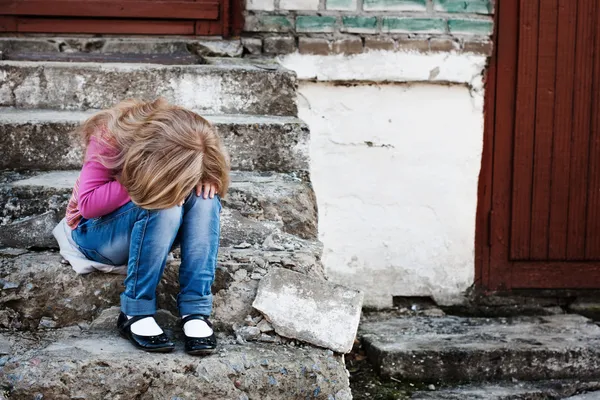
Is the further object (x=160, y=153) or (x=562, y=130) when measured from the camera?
(x=562, y=130)

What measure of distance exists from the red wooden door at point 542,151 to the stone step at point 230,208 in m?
→ 1.48

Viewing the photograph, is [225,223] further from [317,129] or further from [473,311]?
[473,311]

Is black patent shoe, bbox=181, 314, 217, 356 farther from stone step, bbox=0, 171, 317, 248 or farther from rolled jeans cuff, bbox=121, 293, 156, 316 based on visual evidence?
stone step, bbox=0, 171, 317, 248

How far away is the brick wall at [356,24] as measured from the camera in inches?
153

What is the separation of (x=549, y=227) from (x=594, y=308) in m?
0.50

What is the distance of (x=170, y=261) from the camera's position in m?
2.49

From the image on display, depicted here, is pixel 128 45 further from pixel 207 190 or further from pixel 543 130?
pixel 543 130

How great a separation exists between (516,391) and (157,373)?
1.77 m

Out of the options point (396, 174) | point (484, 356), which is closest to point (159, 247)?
point (484, 356)

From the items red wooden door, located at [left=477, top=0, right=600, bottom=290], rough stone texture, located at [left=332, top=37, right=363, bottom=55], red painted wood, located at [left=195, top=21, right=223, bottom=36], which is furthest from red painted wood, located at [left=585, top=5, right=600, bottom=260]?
red painted wood, located at [left=195, top=21, right=223, bottom=36]

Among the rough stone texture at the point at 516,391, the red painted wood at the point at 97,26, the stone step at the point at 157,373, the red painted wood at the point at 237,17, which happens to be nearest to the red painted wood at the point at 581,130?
the rough stone texture at the point at 516,391

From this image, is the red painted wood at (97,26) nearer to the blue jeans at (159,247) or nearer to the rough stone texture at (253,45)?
the rough stone texture at (253,45)

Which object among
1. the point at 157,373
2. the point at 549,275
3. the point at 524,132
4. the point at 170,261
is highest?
the point at 524,132

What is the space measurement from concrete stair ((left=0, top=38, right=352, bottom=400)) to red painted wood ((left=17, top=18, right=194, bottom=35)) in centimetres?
7
